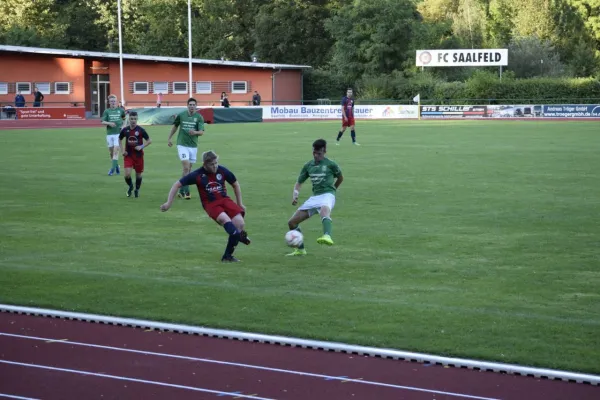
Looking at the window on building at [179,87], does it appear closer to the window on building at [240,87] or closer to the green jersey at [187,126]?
the window on building at [240,87]

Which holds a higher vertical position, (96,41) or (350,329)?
(96,41)

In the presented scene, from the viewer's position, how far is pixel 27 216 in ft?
54.9

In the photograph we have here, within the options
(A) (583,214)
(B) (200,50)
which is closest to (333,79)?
(B) (200,50)

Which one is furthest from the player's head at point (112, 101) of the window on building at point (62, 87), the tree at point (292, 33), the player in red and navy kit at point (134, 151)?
the tree at point (292, 33)

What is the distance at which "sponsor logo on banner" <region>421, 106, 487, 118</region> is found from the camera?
6147 cm

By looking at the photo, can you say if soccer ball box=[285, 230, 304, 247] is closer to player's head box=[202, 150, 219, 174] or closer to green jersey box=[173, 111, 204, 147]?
player's head box=[202, 150, 219, 174]

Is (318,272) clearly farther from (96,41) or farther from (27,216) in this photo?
(96,41)

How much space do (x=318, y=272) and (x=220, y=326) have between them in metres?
2.73

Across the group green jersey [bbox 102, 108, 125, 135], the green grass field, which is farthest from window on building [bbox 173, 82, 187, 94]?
the green grass field

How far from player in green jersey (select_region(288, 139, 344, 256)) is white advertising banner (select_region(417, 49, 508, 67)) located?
6009 cm

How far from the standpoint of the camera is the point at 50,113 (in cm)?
5825

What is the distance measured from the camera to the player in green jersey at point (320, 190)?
13.2 metres

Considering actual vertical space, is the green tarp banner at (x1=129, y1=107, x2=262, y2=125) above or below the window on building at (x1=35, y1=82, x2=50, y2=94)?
below

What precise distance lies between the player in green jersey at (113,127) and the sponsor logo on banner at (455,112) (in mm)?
39838
